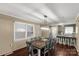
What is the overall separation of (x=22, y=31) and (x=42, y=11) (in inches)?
28.1

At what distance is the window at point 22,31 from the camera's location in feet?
7.73

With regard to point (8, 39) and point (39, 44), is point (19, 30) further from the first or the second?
point (39, 44)

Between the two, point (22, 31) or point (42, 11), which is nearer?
point (42, 11)

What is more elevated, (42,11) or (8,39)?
(42,11)

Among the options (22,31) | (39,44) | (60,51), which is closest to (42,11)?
(22,31)

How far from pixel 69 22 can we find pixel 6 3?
5.03 feet

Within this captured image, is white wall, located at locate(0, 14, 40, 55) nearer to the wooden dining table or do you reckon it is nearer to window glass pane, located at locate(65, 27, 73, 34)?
the wooden dining table

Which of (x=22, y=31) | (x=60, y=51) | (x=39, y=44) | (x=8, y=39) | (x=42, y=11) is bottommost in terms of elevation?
(x=60, y=51)

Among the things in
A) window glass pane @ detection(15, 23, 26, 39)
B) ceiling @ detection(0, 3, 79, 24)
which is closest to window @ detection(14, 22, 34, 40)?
window glass pane @ detection(15, 23, 26, 39)

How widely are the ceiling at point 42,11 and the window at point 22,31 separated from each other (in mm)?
177

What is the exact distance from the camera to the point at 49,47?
2.49 meters

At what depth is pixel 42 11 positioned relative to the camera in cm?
231

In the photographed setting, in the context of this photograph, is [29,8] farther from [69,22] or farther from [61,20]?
[69,22]

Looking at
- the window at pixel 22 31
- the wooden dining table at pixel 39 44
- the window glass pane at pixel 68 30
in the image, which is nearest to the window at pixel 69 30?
the window glass pane at pixel 68 30
